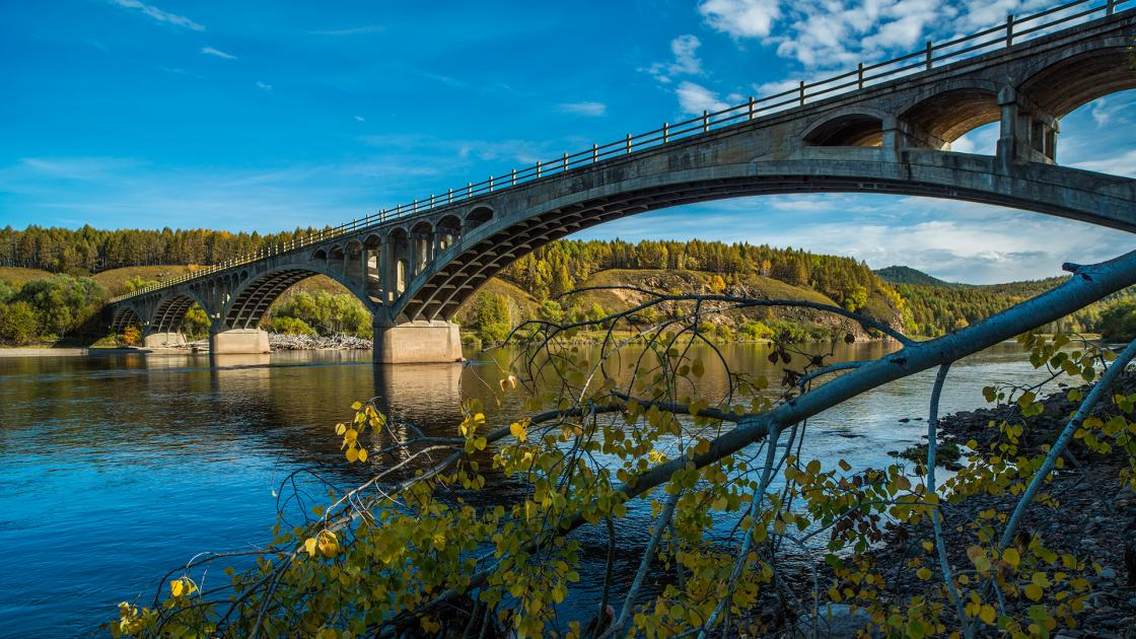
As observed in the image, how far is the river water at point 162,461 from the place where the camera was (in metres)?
9.90

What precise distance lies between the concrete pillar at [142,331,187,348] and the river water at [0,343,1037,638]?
6552cm

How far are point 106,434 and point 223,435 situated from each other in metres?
3.84

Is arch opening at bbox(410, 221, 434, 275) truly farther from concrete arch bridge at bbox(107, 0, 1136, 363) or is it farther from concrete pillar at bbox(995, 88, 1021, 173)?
concrete pillar at bbox(995, 88, 1021, 173)

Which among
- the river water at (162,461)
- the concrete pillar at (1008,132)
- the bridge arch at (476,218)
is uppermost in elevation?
the bridge arch at (476,218)

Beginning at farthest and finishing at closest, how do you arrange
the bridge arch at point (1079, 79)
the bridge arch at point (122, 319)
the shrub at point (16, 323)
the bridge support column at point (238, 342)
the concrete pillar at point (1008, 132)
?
the bridge arch at point (122, 319)
the shrub at point (16, 323)
the bridge support column at point (238, 342)
the concrete pillar at point (1008, 132)
the bridge arch at point (1079, 79)

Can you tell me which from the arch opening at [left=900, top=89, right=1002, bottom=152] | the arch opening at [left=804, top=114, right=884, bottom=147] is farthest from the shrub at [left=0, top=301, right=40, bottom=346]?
the arch opening at [left=900, top=89, right=1002, bottom=152]

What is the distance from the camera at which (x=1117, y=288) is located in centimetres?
263

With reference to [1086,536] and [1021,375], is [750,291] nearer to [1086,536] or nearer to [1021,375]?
[1021,375]

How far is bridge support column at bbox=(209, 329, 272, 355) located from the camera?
7912cm

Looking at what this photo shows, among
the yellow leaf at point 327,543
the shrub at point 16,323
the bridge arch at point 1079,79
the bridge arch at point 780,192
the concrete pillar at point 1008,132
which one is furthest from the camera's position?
the shrub at point 16,323

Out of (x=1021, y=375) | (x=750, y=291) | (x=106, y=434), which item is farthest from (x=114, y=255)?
(x=1021, y=375)

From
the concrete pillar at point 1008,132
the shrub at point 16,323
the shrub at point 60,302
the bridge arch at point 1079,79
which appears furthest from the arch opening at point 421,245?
the shrub at point 60,302

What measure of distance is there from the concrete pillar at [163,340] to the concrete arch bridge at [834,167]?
62307 millimetres

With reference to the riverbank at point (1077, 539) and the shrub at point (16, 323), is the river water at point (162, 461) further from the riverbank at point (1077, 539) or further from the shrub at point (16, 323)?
the shrub at point (16, 323)
